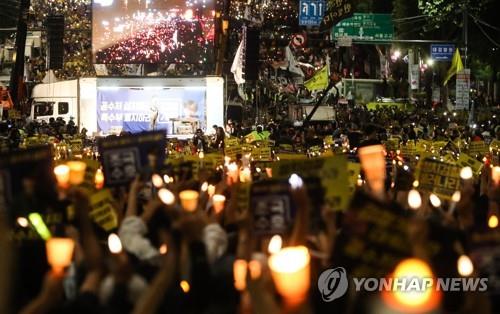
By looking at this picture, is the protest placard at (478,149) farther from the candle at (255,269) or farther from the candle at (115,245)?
the candle at (255,269)

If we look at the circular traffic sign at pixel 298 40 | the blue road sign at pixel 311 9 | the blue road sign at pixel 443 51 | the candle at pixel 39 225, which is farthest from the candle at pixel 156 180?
the circular traffic sign at pixel 298 40

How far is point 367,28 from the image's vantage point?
3816 centimetres

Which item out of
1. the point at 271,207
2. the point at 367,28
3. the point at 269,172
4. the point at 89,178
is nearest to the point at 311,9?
the point at 367,28

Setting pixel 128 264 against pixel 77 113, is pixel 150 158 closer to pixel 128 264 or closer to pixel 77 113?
pixel 128 264

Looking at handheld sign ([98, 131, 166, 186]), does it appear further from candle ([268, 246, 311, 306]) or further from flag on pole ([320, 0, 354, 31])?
flag on pole ([320, 0, 354, 31])

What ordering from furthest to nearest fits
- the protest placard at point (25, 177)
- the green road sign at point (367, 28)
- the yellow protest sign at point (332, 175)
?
the green road sign at point (367, 28) < the yellow protest sign at point (332, 175) < the protest placard at point (25, 177)

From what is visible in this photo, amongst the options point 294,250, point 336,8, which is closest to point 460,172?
point 294,250

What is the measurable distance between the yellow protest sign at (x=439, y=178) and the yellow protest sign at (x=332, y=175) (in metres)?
2.05

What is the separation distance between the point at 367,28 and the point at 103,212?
106ft

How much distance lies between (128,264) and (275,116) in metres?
36.2

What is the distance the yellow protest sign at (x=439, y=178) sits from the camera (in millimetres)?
8227

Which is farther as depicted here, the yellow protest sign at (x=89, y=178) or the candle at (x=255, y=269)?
the yellow protest sign at (x=89, y=178)

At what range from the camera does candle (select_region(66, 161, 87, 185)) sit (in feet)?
24.4

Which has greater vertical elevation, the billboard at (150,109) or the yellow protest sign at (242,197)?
the billboard at (150,109)
